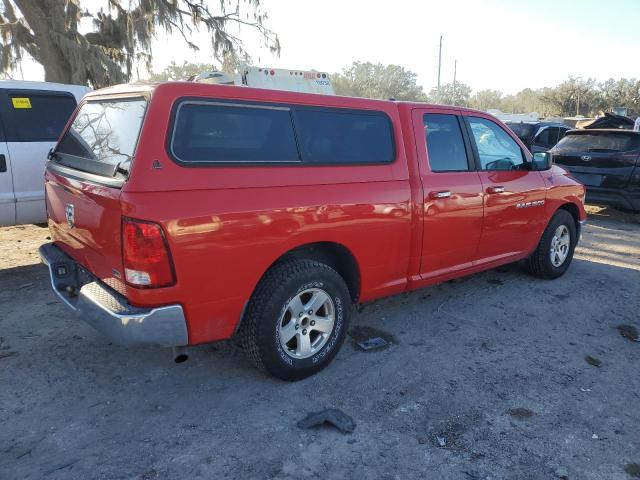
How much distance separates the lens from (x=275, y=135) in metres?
3.06

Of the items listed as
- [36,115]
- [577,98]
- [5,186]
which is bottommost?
[5,186]

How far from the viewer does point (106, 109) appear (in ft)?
10.6

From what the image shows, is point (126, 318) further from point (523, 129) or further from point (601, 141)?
point (523, 129)

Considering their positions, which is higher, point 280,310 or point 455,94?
point 455,94

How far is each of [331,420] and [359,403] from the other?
0.28 m

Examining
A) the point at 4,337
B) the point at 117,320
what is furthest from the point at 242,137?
the point at 4,337

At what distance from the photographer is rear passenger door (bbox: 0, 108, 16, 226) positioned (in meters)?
5.10

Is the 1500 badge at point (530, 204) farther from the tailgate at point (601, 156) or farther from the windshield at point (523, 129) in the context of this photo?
the windshield at point (523, 129)

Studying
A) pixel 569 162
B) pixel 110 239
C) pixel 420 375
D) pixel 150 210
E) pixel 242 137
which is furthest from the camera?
pixel 569 162

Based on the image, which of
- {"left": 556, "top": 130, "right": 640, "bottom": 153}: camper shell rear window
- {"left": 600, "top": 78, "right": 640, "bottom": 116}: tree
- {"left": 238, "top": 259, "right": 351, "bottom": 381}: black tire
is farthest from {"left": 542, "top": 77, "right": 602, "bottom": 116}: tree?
{"left": 238, "top": 259, "right": 351, "bottom": 381}: black tire

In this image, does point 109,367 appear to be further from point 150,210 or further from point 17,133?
point 17,133

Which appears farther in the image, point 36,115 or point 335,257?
point 36,115

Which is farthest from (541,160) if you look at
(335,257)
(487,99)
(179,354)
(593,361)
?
→ (487,99)

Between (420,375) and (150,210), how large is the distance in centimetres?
216
